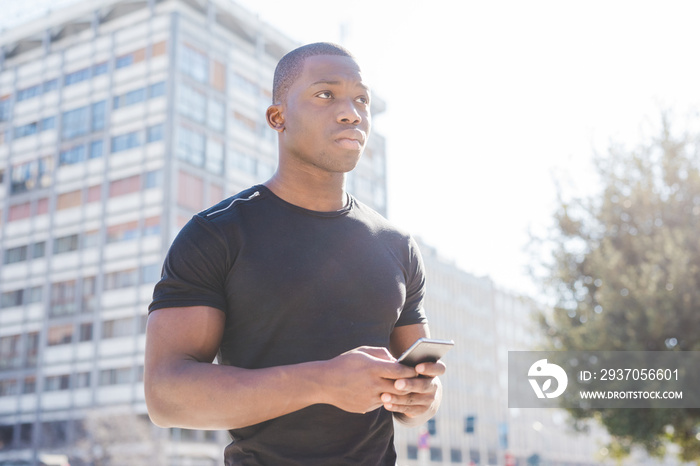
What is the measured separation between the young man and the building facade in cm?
4216

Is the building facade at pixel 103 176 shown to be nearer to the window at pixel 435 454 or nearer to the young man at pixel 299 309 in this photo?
the window at pixel 435 454

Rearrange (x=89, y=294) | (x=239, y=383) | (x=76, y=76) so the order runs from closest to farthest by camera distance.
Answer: (x=239, y=383)
(x=89, y=294)
(x=76, y=76)

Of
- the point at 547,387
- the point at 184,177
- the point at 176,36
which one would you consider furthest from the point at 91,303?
the point at 547,387

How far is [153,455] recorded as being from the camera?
4109 centimetres

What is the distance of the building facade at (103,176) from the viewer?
45.3 meters

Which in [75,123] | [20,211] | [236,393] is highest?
[75,123]

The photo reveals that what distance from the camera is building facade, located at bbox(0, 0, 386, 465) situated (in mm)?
45281

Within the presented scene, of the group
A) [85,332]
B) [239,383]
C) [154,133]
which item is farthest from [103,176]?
[239,383]

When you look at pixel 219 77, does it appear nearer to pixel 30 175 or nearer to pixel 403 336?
pixel 30 175

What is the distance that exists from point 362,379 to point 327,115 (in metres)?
0.90

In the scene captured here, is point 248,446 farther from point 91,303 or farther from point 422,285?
point 91,303

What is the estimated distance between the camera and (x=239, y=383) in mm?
1912

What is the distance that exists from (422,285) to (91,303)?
4763 centimetres

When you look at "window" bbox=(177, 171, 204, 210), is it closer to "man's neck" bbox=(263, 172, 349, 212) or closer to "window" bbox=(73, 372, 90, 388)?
"window" bbox=(73, 372, 90, 388)
